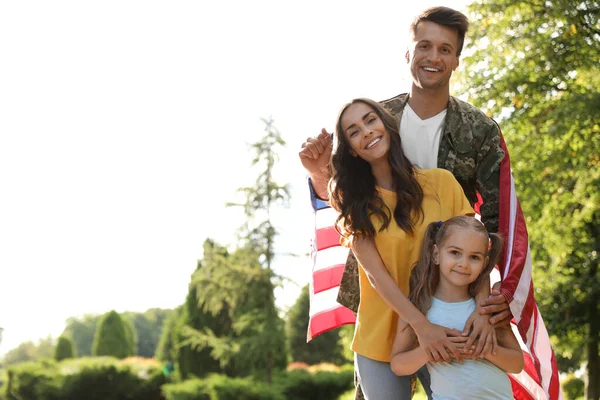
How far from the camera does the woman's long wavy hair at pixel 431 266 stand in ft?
8.82

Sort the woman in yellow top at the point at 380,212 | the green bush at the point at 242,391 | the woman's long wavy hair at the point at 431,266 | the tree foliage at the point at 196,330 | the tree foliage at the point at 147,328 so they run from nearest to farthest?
the woman's long wavy hair at the point at 431,266 < the woman in yellow top at the point at 380,212 < the green bush at the point at 242,391 < the tree foliage at the point at 196,330 < the tree foliage at the point at 147,328

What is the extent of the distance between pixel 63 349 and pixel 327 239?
Result: 23305mm

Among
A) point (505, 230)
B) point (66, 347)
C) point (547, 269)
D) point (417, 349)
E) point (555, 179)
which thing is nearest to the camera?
point (417, 349)

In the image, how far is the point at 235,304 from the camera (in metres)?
16.0

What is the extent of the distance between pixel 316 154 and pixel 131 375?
16.6m

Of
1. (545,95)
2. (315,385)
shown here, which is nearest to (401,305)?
(545,95)

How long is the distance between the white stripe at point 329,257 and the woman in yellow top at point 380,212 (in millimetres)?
663

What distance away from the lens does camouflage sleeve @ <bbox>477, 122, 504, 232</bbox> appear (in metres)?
3.08

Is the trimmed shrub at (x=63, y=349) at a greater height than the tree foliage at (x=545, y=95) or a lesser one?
lesser

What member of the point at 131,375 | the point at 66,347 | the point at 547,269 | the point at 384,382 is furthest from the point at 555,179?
the point at 66,347

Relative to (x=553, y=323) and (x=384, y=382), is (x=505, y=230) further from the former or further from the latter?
(x=553, y=323)

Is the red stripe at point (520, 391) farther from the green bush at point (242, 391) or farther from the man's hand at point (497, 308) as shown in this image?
the green bush at point (242, 391)

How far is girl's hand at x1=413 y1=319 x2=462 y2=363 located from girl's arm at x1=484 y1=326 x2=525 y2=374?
128 mm

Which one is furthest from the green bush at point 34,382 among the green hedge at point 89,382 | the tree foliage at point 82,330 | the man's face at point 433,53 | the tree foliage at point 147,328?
the tree foliage at point 82,330
